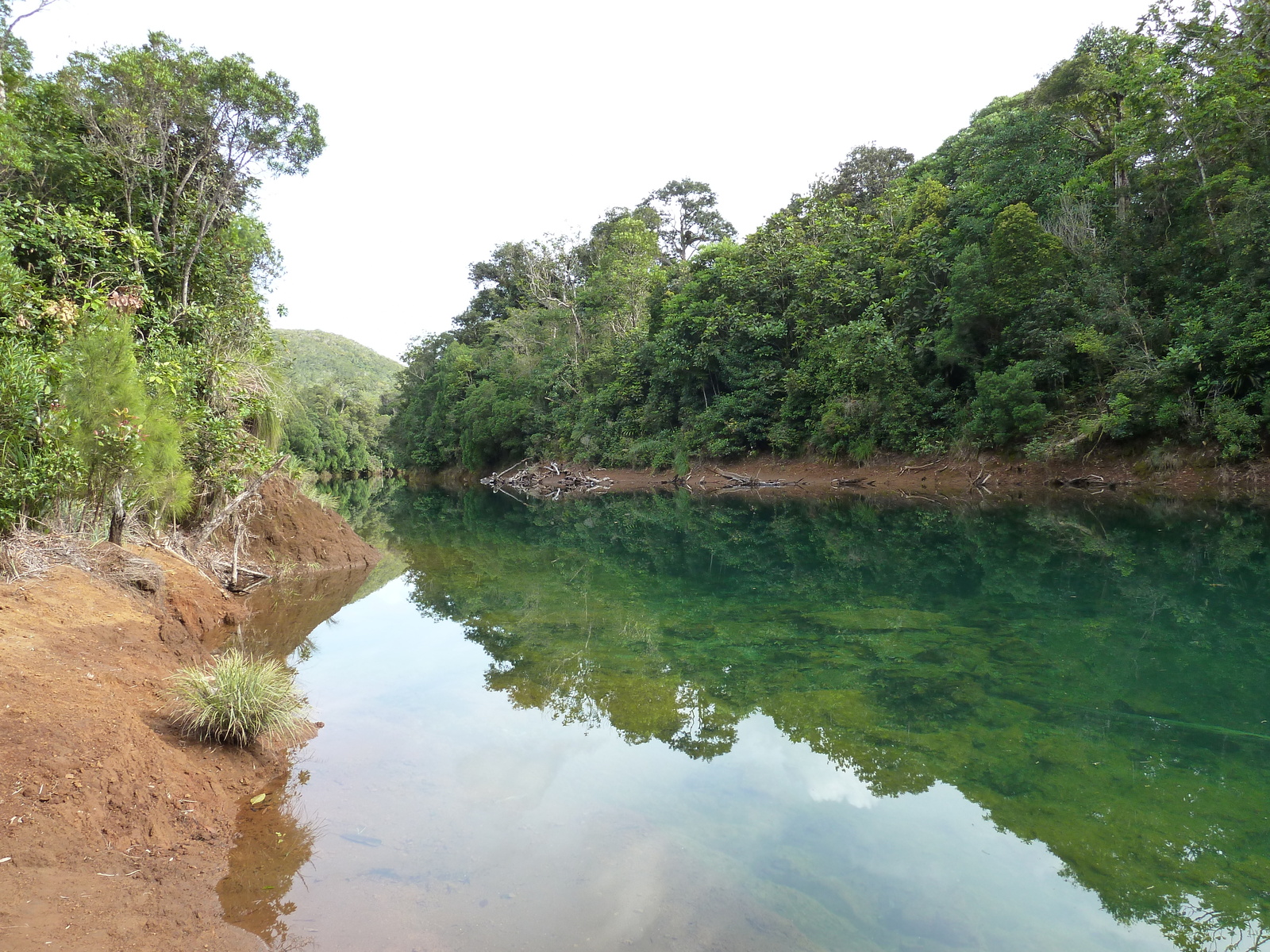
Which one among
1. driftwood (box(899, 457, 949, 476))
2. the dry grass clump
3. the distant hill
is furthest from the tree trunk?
the distant hill

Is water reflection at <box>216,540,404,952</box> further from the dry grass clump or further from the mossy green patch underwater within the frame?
the mossy green patch underwater

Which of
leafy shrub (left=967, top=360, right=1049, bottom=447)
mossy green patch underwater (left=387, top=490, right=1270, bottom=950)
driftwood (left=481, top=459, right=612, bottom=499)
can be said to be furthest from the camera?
driftwood (left=481, top=459, right=612, bottom=499)

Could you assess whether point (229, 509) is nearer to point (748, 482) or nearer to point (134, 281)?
point (134, 281)

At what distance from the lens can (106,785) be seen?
4363 millimetres

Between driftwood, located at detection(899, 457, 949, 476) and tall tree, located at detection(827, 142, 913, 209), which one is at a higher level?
tall tree, located at detection(827, 142, 913, 209)

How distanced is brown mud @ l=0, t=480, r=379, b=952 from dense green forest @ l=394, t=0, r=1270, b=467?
26824mm

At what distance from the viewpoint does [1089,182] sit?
28719 millimetres

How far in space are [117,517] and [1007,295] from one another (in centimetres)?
2910

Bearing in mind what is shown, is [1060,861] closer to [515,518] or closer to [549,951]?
[549,951]

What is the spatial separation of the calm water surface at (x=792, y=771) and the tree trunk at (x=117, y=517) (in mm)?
2292

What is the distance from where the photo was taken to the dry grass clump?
5680 millimetres

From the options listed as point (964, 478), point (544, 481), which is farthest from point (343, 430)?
point (964, 478)

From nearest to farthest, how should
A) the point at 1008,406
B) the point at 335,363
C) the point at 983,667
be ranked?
the point at 983,667, the point at 1008,406, the point at 335,363

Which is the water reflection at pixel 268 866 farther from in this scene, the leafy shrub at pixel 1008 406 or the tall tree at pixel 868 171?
the tall tree at pixel 868 171
